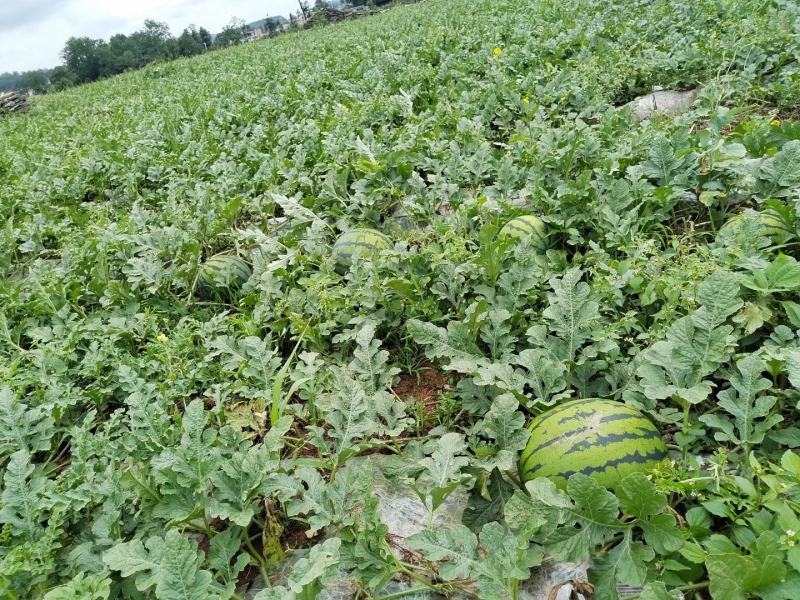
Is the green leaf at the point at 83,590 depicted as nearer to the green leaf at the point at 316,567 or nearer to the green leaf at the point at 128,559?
the green leaf at the point at 128,559

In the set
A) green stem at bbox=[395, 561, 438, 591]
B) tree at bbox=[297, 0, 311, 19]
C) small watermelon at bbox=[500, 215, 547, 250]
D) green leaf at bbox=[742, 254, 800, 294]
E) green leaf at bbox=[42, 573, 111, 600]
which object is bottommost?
green stem at bbox=[395, 561, 438, 591]

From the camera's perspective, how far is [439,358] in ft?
8.97

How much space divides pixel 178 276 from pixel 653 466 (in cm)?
298

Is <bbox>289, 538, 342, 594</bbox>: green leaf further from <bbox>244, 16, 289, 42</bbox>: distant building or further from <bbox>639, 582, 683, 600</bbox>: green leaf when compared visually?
<bbox>244, 16, 289, 42</bbox>: distant building

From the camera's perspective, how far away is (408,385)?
275cm

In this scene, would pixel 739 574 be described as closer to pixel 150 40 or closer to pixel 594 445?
Result: pixel 594 445

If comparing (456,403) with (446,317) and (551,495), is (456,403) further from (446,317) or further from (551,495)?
(551,495)

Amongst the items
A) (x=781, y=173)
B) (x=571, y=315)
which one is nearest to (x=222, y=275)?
(x=571, y=315)

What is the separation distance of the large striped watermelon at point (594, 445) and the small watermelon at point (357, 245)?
5.49ft

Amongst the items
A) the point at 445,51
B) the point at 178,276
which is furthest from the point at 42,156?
the point at 445,51

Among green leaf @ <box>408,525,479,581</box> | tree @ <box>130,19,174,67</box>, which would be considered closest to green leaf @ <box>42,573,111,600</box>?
green leaf @ <box>408,525,479,581</box>

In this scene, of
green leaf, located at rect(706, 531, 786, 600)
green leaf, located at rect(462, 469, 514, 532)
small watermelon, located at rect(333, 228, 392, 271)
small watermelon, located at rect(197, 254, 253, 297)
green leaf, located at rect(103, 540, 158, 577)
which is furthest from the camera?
small watermelon, located at rect(197, 254, 253, 297)

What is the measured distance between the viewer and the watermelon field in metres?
1.70

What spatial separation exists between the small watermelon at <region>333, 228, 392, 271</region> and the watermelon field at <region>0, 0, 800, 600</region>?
15 mm
